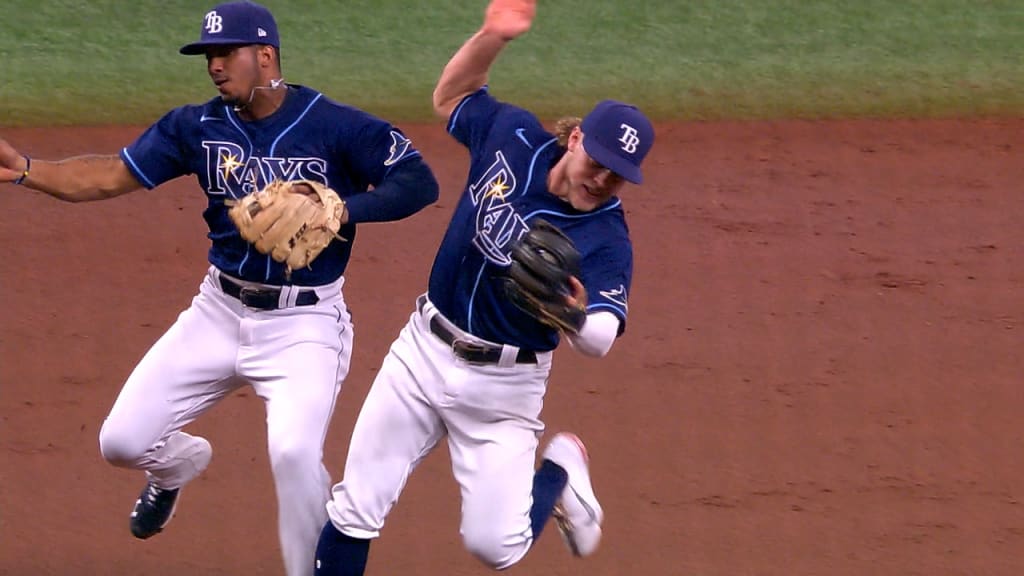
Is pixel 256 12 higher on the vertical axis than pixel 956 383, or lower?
higher

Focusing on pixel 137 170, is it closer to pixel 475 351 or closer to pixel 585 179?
pixel 475 351

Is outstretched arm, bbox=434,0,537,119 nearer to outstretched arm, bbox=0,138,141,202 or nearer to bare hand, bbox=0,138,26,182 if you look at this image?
outstretched arm, bbox=0,138,141,202

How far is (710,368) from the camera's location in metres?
6.75

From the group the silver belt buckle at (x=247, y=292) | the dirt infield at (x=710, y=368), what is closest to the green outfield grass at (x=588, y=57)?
the dirt infield at (x=710, y=368)

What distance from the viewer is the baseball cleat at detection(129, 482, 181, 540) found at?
5203 millimetres

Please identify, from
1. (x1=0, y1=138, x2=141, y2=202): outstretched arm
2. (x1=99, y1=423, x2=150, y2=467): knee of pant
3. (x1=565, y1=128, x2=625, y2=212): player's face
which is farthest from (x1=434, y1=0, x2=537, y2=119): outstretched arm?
(x1=99, y1=423, x2=150, y2=467): knee of pant

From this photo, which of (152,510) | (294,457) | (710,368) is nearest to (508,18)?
(294,457)

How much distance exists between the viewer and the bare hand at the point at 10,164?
16.0 ft

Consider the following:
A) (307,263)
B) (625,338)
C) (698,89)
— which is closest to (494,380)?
(307,263)

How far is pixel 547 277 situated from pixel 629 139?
0.50 meters

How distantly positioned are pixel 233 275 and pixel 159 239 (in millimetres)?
3298

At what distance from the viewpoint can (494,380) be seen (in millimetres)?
4594

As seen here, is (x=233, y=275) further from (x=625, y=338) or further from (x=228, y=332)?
(x=625, y=338)

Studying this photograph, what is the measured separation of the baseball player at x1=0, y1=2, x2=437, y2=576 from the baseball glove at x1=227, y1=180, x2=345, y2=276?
153 millimetres
